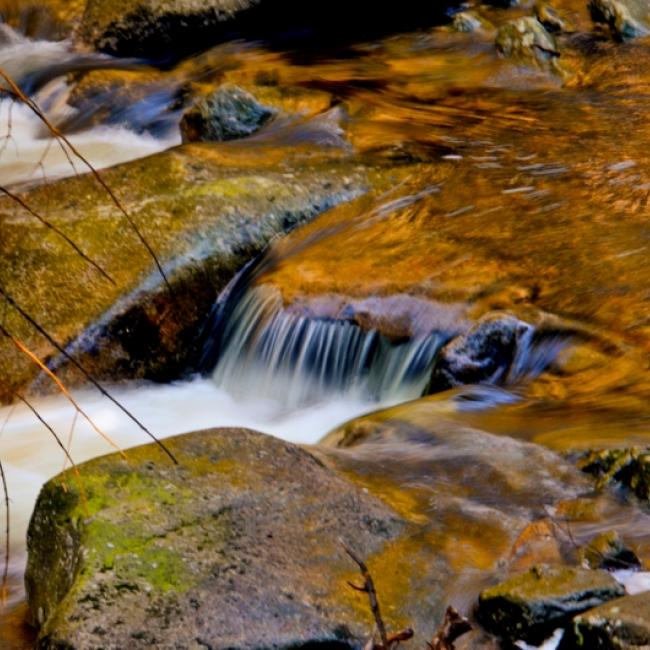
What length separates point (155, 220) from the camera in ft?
22.5

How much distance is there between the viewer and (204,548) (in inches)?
130

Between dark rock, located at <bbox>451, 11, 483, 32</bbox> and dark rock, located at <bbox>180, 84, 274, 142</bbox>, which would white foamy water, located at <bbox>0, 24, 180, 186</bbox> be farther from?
dark rock, located at <bbox>451, 11, 483, 32</bbox>

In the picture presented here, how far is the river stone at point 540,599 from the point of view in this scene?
10.2 feet

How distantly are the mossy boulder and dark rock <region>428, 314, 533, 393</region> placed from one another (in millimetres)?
1618

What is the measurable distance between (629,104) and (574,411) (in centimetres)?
494

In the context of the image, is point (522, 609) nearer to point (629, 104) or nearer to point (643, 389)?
point (643, 389)

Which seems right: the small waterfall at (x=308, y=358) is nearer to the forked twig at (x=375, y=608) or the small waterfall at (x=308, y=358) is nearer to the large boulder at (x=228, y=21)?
the forked twig at (x=375, y=608)

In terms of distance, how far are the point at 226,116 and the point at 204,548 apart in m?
5.80

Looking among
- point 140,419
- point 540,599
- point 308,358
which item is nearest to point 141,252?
point 140,419

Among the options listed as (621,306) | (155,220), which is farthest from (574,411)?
(155,220)

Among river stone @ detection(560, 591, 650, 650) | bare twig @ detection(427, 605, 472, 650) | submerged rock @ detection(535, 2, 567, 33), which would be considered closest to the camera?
bare twig @ detection(427, 605, 472, 650)

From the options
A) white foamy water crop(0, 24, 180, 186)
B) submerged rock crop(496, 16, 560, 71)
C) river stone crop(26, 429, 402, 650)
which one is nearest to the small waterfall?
river stone crop(26, 429, 402, 650)

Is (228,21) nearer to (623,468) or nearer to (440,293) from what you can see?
(440,293)

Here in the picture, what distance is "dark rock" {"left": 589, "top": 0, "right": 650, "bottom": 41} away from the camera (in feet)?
35.9
